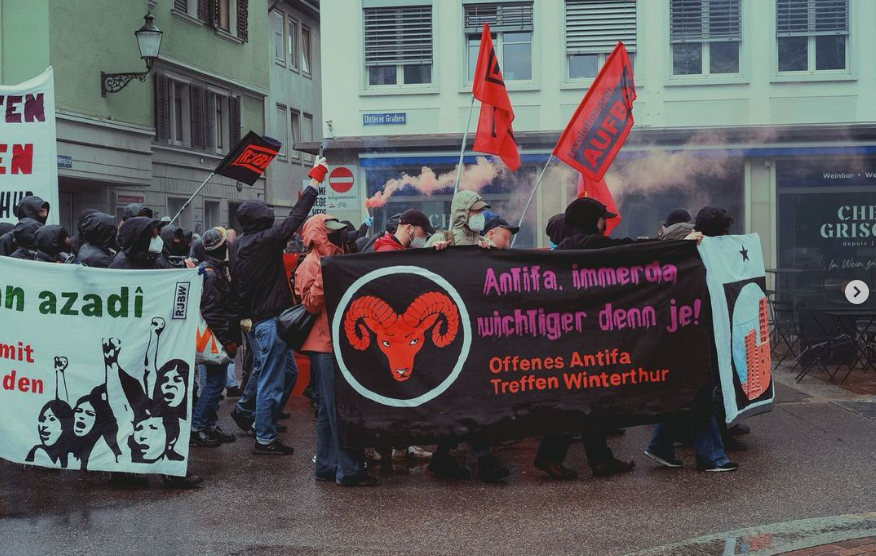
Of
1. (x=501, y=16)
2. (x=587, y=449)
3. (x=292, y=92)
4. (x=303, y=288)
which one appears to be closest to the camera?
(x=303, y=288)

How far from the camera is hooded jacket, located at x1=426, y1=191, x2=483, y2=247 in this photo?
796 centimetres

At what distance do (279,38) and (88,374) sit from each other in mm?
31122

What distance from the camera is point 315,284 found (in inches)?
303

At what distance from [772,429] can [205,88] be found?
2355 cm

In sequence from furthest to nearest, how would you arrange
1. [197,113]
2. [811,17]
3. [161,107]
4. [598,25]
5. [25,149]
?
1. [197,113]
2. [161,107]
3. [598,25]
4. [811,17]
5. [25,149]

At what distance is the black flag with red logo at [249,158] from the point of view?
11055 millimetres

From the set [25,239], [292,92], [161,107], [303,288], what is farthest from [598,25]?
[292,92]

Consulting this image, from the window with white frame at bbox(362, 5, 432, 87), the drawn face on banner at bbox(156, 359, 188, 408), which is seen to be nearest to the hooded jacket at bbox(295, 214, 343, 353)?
the drawn face on banner at bbox(156, 359, 188, 408)

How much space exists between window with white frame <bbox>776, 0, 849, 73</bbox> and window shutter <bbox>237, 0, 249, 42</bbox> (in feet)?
52.2

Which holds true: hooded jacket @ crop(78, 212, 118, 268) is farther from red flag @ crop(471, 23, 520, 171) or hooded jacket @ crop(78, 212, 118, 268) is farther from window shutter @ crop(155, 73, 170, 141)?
window shutter @ crop(155, 73, 170, 141)

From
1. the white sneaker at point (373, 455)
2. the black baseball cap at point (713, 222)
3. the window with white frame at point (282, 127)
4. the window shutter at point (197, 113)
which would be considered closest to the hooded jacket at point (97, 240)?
the white sneaker at point (373, 455)

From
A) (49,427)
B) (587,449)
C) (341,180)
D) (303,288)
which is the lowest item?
(587,449)

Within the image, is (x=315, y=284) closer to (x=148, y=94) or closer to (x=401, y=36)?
(x=401, y=36)

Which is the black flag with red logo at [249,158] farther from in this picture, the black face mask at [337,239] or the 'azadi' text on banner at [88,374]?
the 'azadi' text on banner at [88,374]
